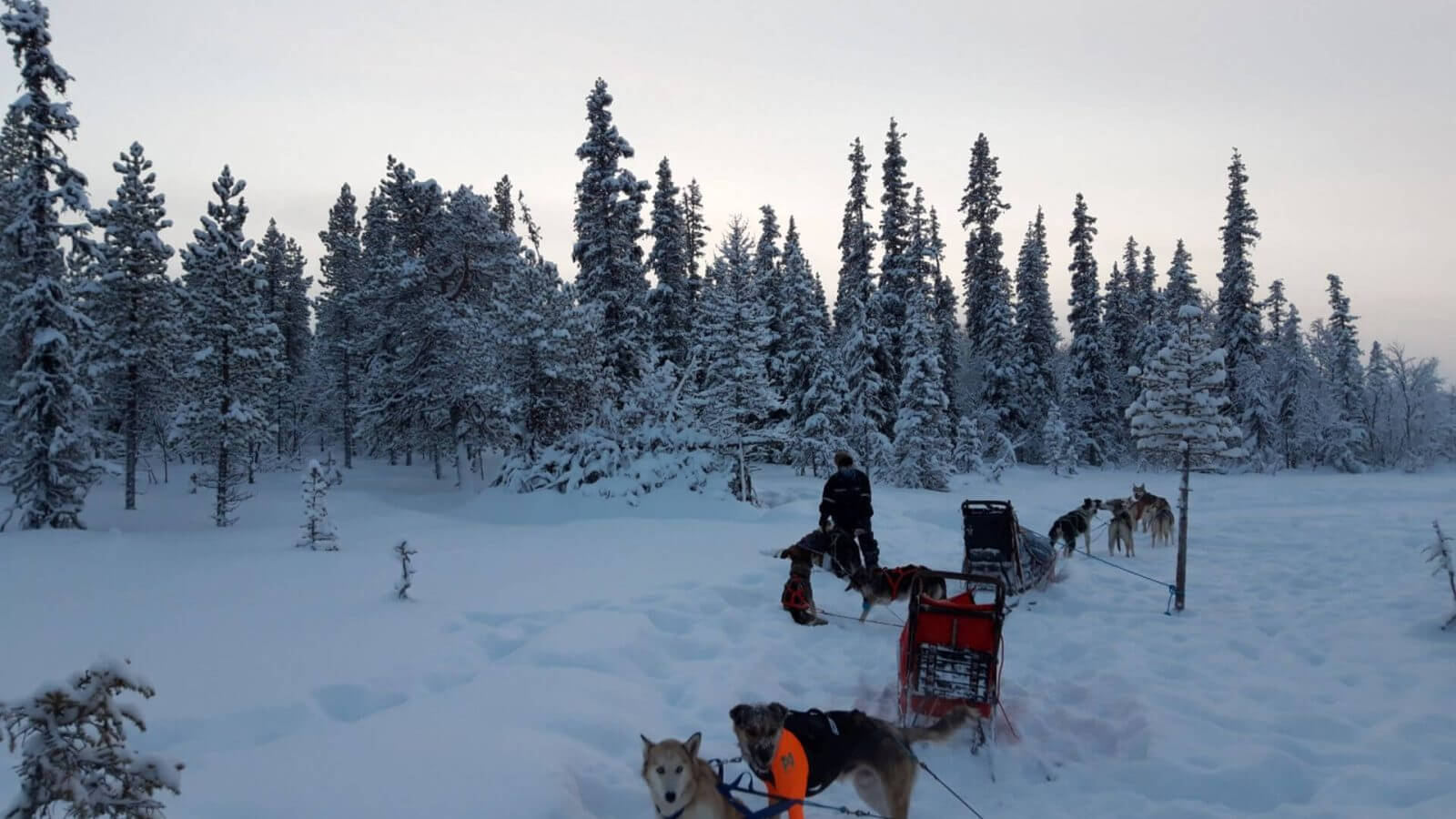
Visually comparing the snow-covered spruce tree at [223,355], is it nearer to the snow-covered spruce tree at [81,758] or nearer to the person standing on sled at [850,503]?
the person standing on sled at [850,503]

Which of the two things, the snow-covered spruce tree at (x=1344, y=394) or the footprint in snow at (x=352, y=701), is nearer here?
the footprint in snow at (x=352, y=701)

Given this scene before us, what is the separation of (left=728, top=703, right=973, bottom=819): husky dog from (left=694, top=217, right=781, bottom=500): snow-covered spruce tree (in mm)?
15648

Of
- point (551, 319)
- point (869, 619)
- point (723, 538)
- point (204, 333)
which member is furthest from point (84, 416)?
point (869, 619)

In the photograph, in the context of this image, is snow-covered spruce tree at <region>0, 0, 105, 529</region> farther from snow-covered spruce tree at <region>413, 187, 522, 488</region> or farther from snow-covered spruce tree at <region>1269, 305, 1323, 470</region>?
snow-covered spruce tree at <region>1269, 305, 1323, 470</region>

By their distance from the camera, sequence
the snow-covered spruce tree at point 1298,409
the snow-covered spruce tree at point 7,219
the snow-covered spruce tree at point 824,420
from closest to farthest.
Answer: the snow-covered spruce tree at point 7,219, the snow-covered spruce tree at point 824,420, the snow-covered spruce tree at point 1298,409

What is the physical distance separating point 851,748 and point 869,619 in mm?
5257

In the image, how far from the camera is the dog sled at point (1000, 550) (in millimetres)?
10416

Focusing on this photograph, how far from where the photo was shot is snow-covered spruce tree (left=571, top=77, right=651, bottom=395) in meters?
29.5

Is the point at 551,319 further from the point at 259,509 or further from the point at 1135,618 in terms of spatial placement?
the point at 1135,618

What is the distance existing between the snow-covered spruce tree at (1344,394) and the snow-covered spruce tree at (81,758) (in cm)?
5445

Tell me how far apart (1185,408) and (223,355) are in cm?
3017

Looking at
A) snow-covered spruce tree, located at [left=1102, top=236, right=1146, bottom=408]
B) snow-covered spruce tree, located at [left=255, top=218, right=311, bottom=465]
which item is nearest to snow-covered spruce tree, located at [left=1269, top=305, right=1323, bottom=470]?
snow-covered spruce tree, located at [left=1102, top=236, right=1146, bottom=408]

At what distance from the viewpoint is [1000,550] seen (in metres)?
10.7

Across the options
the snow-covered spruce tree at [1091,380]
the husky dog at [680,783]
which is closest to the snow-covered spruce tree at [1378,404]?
the snow-covered spruce tree at [1091,380]
